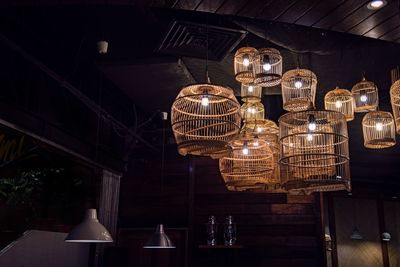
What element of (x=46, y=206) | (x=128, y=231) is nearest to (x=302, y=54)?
(x=128, y=231)

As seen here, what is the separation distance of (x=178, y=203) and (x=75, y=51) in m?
3.62

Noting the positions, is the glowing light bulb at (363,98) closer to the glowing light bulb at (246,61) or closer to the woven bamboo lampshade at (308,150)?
the woven bamboo lampshade at (308,150)

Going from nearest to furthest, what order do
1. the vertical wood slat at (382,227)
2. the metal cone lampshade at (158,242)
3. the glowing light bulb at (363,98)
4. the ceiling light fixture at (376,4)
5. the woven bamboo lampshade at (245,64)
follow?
the ceiling light fixture at (376,4) < the woven bamboo lampshade at (245,64) < the glowing light bulb at (363,98) < the metal cone lampshade at (158,242) < the vertical wood slat at (382,227)

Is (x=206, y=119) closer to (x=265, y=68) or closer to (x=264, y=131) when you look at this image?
(x=265, y=68)

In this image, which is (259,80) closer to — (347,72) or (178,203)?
(347,72)

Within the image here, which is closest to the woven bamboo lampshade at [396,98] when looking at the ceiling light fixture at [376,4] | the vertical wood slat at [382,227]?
the ceiling light fixture at [376,4]

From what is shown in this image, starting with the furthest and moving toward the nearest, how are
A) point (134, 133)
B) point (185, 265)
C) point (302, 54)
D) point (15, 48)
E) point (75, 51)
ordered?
point (185, 265) → point (134, 133) → point (75, 51) → point (302, 54) → point (15, 48)

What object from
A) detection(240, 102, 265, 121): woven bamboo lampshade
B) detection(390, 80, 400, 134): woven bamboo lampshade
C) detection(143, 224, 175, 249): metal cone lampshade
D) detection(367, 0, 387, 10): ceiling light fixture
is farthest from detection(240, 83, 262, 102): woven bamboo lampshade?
detection(143, 224, 175, 249): metal cone lampshade

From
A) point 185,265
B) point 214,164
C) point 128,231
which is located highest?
point 214,164

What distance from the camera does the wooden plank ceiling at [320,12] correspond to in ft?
9.58

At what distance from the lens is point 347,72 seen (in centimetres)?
543

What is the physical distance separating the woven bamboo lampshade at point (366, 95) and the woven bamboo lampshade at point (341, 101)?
0.25 feet

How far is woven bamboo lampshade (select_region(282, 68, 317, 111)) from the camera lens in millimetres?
4012

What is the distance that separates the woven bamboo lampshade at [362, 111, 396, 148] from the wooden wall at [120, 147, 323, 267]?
332 centimetres
